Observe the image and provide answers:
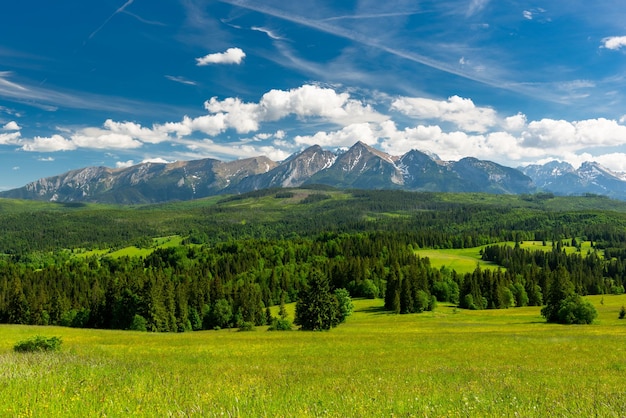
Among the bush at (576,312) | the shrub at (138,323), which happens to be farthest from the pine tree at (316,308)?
the bush at (576,312)

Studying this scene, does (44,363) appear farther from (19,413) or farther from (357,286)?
(357,286)

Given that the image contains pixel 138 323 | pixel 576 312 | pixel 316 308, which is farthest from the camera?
pixel 138 323

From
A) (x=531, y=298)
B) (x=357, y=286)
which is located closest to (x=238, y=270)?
(x=357, y=286)

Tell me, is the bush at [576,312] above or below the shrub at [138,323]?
above

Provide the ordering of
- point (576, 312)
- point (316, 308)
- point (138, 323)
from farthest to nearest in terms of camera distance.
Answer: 1. point (138, 323)
2. point (316, 308)
3. point (576, 312)

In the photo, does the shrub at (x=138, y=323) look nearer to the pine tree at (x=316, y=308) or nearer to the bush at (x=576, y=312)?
the pine tree at (x=316, y=308)

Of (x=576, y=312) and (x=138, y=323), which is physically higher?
(x=576, y=312)

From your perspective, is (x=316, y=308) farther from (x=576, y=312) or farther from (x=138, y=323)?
(x=576, y=312)

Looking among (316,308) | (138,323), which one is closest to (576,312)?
(316,308)

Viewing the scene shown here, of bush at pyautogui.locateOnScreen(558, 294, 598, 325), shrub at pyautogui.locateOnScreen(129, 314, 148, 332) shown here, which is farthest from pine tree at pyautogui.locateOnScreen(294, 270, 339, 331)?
bush at pyautogui.locateOnScreen(558, 294, 598, 325)

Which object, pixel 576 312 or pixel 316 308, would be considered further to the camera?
pixel 316 308

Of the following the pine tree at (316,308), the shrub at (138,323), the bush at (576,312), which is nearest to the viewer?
the bush at (576,312)

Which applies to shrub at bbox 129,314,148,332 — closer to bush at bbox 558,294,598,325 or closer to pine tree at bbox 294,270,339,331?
pine tree at bbox 294,270,339,331

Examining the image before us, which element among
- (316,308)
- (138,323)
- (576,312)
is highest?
(316,308)
